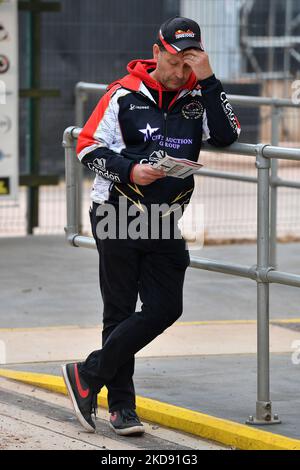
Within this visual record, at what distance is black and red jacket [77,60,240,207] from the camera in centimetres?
529

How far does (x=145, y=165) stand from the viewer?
5.16 metres

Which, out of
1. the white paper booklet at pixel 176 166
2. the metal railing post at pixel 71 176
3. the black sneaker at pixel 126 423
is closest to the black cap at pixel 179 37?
the white paper booklet at pixel 176 166

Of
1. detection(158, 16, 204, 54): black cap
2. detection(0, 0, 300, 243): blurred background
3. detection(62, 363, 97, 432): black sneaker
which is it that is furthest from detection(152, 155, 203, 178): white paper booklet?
detection(0, 0, 300, 243): blurred background

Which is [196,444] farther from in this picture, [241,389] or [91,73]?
[91,73]

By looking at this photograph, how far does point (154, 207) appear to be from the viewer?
5.34 m

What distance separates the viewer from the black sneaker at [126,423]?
18.0 feet

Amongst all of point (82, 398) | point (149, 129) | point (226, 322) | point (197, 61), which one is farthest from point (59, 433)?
point (226, 322)

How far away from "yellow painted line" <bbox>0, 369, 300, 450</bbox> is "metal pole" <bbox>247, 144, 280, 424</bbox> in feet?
0.48

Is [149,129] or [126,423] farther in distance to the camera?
[126,423]

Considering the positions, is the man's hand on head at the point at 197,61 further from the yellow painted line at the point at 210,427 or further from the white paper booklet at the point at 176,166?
the yellow painted line at the point at 210,427

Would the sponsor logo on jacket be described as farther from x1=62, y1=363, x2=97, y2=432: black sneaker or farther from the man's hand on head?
x1=62, y1=363, x2=97, y2=432: black sneaker

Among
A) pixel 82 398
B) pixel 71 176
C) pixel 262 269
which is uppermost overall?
pixel 71 176

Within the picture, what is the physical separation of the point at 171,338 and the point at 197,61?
2.69 m

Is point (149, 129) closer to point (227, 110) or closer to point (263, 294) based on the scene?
point (227, 110)
